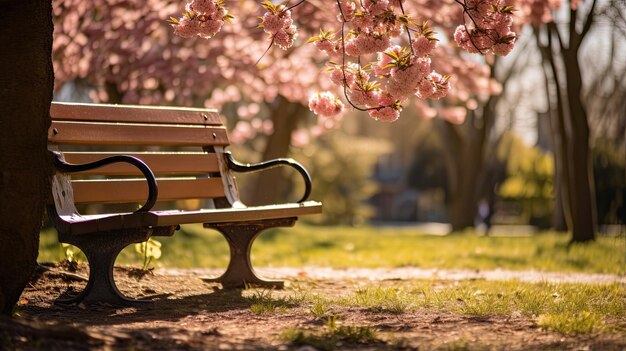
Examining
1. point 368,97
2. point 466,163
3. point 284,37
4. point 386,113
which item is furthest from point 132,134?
point 466,163

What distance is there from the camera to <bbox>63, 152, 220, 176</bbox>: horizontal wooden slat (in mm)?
5985

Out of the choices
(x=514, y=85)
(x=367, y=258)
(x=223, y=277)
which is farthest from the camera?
(x=514, y=85)

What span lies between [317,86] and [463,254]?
4952mm

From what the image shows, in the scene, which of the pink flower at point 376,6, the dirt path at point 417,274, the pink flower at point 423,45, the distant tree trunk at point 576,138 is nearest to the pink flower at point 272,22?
the pink flower at point 376,6

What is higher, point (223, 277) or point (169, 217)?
point (169, 217)

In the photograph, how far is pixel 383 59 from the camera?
235 inches

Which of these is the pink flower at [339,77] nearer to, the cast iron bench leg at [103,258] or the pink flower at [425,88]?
the pink flower at [425,88]

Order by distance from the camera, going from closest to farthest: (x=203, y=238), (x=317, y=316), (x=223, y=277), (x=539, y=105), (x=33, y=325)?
1. (x=33, y=325)
2. (x=317, y=316)
3. (x=223, y=277)
4. (x=203, y=238)
5. (x=539, y=105)

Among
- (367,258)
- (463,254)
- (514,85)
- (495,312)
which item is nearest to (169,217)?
(495,312)

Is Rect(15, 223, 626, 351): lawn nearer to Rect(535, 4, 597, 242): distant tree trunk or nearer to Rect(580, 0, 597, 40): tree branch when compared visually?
Rect(535, 4, 597, 242): distant tree trunk

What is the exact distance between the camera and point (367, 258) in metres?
10.4

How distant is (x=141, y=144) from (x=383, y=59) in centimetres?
176

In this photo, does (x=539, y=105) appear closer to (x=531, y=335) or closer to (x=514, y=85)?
(x=514, y=85)

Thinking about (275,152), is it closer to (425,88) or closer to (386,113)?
(386,113)
